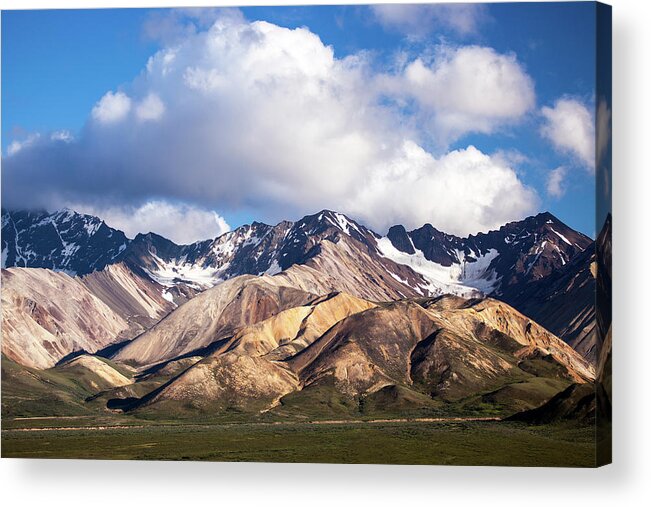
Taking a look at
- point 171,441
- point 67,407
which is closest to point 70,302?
point 67,407

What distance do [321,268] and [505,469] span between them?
58.8 metres

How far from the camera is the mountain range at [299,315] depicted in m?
70.2

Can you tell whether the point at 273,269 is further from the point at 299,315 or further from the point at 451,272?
the point at 451,272

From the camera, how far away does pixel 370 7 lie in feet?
167

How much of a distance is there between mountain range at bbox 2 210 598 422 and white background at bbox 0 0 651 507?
10365 millimetres

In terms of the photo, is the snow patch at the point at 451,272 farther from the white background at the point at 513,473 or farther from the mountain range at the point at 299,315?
the white background at the point at 513,473

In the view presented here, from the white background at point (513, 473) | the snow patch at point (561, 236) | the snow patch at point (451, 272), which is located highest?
the snow patch at point (451, 272)

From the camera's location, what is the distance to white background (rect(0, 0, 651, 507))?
42.2m

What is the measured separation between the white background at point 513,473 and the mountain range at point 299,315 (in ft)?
34.0

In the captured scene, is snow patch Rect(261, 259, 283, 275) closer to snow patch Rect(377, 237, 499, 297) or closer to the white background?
snow patch Rect(377, 237, 499, 297)

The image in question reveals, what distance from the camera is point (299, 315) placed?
86875 mm

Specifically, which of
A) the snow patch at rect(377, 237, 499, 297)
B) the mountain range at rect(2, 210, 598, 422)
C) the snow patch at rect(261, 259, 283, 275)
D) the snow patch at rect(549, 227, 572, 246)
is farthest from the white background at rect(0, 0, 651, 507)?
the snow patch at rect(261, 259, 283, 275)

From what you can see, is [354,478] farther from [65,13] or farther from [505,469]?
[65,13]

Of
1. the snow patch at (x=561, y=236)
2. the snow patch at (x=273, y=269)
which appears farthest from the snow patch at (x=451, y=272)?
the snow patch at (x=561, y=236)
